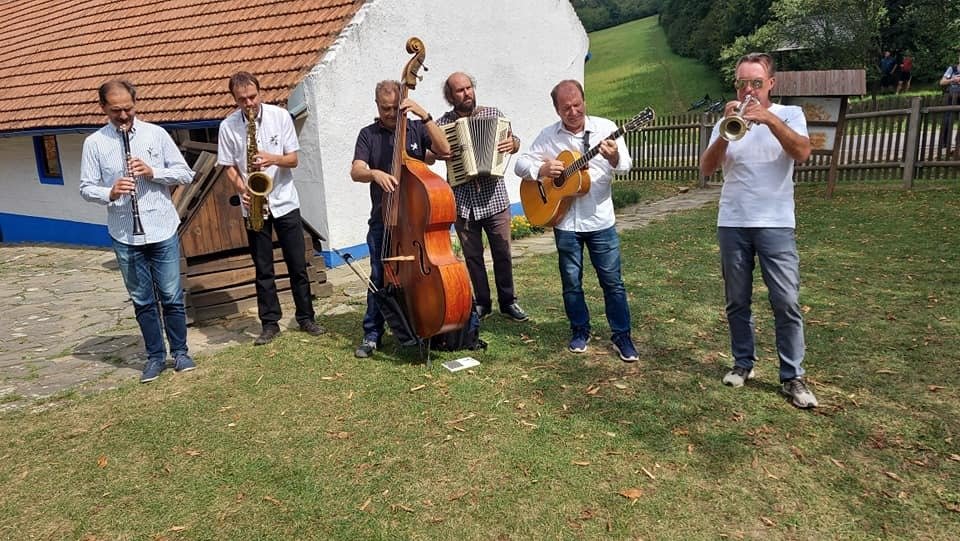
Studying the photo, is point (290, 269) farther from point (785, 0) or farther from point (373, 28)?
point (785, 0)

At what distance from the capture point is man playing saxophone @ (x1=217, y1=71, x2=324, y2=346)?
5051mm

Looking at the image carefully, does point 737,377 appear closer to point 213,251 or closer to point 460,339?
point 460,339

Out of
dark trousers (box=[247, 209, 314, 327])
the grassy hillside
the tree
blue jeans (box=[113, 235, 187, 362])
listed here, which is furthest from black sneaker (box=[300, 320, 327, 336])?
the tree

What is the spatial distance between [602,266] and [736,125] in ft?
A: 4.86

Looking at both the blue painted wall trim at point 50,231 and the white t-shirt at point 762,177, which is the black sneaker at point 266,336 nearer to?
the white t-shirt at point 762,177

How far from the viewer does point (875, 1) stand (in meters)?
32.6

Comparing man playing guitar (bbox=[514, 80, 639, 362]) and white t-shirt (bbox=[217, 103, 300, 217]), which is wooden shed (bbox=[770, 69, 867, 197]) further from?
white t-shirt (bbox=[217, 103, 300, 217])

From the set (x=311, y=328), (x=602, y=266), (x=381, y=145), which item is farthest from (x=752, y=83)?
(x=311, y=328)

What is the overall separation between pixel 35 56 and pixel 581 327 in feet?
41.9

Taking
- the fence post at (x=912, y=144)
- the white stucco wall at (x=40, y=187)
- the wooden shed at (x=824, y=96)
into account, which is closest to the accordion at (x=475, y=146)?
the wooden shed at (x=824, y=96)

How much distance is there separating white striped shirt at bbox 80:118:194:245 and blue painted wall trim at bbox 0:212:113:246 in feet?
23.2

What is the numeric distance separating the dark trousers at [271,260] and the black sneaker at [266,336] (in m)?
0.04

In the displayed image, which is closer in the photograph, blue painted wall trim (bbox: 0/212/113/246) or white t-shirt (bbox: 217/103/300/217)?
white t-shirt (bbox: 217/103/300/217)

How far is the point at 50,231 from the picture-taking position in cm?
1242
